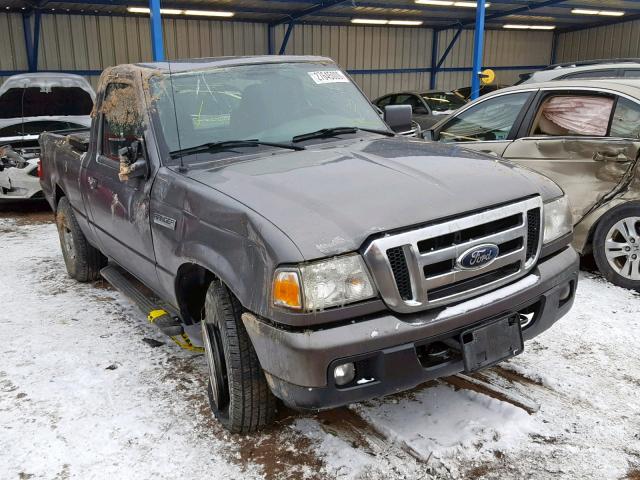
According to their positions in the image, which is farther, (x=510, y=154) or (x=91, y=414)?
(x=510, y=154)

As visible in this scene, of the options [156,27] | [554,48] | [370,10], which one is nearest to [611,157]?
[156,27]

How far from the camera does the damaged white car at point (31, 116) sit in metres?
7.77

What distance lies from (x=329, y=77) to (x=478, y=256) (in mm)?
1987

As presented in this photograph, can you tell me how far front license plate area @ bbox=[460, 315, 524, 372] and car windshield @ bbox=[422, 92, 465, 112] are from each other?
11.9 meters

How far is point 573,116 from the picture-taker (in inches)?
190

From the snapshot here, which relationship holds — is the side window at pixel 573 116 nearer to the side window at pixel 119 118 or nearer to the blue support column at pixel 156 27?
the side window at pixel 119 118

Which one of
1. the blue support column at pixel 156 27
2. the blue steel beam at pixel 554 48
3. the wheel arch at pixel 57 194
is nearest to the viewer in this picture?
the wheel arch at pixel 57 194

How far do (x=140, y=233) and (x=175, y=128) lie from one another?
656mm

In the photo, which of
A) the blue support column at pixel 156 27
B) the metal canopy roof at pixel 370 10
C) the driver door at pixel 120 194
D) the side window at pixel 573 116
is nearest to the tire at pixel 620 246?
the side window at pixel 573 116

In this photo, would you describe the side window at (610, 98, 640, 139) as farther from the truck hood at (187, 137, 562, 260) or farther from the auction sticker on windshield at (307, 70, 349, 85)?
the auction sticker on windshield at (307, 70, 349, 85)

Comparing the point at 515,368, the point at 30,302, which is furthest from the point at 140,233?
the point at 515,368

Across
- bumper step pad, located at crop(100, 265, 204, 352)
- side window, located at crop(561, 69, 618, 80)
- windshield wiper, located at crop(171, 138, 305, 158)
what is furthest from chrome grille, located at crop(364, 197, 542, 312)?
side window, located at crop(561, 69, 618, 80)

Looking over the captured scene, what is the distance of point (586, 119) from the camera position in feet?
→ 15.5

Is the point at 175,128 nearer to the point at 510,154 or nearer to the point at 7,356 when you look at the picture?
the point at 7,356
